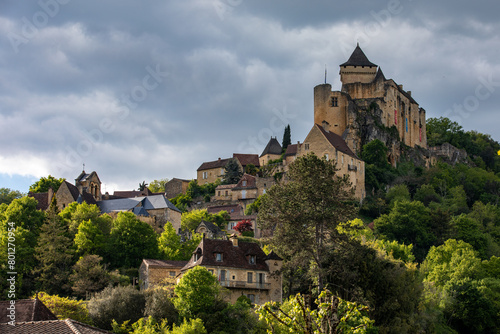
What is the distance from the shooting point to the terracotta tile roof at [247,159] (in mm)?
102369

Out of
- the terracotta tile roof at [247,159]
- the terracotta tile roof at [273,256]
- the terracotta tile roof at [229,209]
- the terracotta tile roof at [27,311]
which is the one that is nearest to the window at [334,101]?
the terracotta tile roof at [247,159]

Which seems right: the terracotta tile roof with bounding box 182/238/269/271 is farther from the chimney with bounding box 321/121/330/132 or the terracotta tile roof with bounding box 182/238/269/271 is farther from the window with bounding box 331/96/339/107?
the window with bounding box 331/96/339/107

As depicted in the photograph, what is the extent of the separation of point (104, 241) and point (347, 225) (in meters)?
24.1

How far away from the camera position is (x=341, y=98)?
3748 inches

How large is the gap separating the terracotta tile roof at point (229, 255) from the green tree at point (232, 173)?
4972 cm

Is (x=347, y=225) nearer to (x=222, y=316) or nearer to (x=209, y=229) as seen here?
(x=222, y=316)

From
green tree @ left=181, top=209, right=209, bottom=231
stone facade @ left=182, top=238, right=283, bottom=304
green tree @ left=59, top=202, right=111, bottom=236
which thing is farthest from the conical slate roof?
stone facade @ left=182, top=238, right=283, bottom=304

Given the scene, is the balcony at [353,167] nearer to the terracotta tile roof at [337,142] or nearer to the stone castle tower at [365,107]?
the terracotta tile roof at [337,142]

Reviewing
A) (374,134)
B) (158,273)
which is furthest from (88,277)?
(374,134)

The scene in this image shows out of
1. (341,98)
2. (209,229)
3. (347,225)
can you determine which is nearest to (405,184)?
(341,98)

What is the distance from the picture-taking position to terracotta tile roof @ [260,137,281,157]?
101594 millimetres

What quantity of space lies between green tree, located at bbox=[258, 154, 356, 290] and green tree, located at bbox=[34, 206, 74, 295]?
59.6 ft

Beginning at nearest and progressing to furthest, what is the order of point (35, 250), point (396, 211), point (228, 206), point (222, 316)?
point (222, 316)
point (35, 250)
point (396, 211)
point (228, 206)

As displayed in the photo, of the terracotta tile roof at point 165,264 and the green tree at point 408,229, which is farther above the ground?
the green tree at point 408,229
